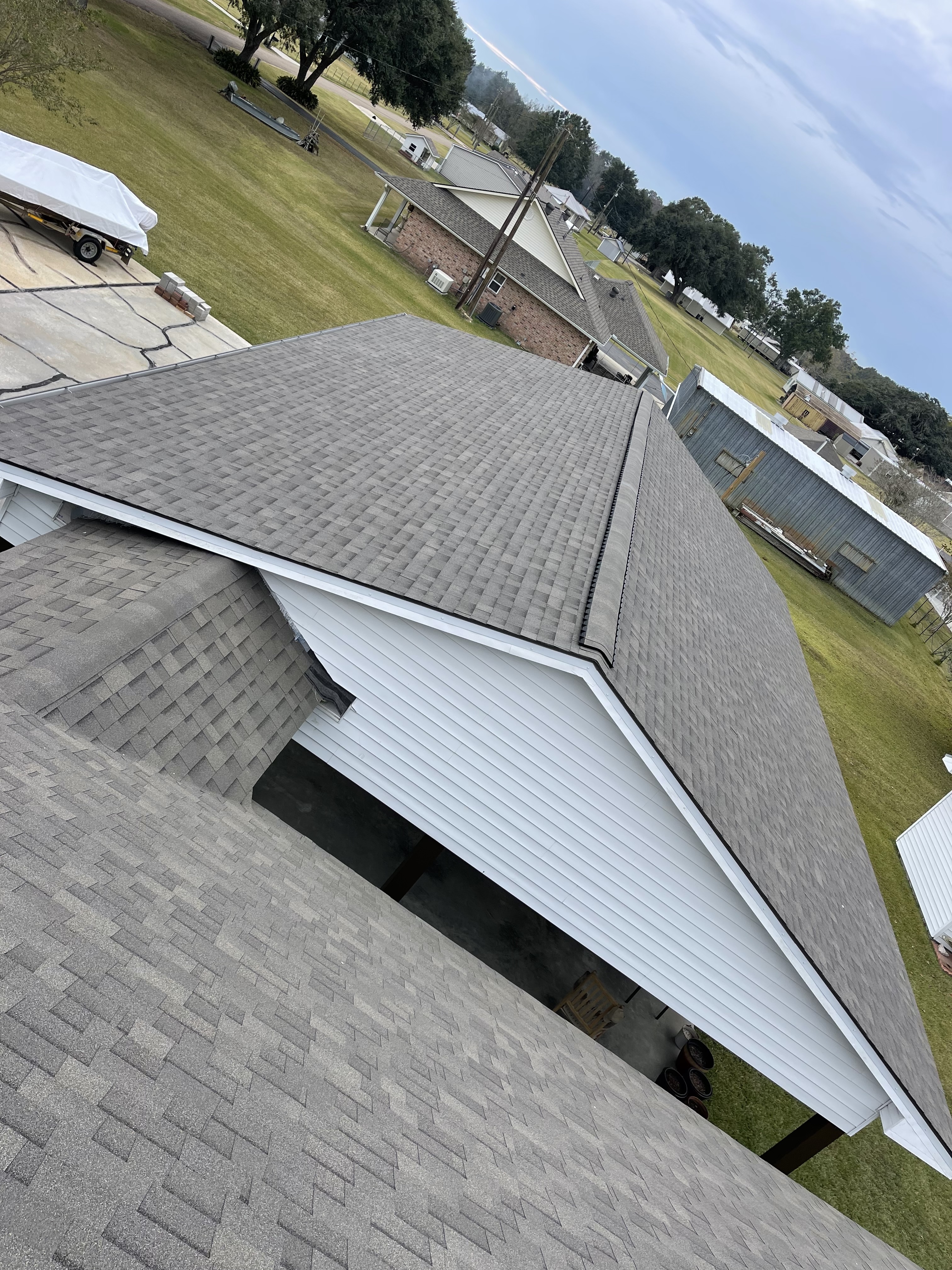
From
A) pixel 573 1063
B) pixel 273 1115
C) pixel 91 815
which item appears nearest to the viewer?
pixel 273 1115

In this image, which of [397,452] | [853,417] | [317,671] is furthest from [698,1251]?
[853,417]

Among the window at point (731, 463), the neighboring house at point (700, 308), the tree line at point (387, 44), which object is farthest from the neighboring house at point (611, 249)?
the window at point (731, 463)

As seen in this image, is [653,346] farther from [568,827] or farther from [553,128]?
[553,128]

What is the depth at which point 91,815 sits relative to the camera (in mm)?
4750

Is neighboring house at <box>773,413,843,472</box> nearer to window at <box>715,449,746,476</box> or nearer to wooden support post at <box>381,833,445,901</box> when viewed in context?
window at <box>715,449,746,476</box>

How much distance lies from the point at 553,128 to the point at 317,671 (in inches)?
5516

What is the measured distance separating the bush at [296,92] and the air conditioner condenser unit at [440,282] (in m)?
22.5

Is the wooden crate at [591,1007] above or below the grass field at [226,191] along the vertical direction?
below

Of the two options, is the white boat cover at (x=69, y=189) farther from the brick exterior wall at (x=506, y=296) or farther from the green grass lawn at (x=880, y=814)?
the green grass lawn at (x=880, y=814)

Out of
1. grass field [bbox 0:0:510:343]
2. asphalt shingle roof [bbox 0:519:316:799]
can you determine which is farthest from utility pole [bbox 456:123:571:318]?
asphalt shingle roof [bbox 0:519:316:799]

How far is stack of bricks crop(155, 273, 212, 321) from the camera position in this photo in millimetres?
19688

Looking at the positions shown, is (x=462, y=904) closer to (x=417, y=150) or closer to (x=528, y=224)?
(x=528, y=224)

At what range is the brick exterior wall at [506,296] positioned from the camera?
3834 cm

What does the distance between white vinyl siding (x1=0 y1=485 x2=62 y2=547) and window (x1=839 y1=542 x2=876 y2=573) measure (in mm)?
38358
